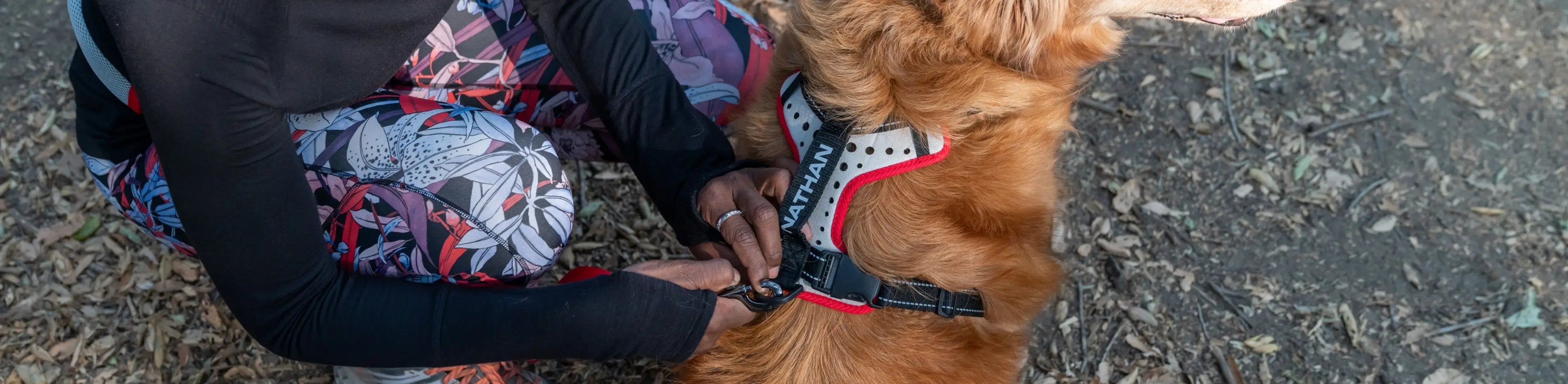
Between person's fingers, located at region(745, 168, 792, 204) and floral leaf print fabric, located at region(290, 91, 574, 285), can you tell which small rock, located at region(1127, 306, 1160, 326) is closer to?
person's fingers, located at region(745, 168, 792, 204)

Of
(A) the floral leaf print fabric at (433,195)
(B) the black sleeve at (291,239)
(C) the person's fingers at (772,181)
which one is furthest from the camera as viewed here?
(A) the floral leaf print fabric at (433,195)

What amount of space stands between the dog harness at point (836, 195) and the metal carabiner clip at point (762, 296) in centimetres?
1

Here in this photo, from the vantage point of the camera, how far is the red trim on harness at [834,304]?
6.12 feet

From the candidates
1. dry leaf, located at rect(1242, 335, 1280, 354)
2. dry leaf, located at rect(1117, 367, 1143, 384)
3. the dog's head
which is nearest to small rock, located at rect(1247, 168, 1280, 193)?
dry leaf, located at rect(1242, 335, 1280, 354)

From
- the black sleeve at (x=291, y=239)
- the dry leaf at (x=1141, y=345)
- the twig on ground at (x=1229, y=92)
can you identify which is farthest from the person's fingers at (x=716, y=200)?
the twig on ground at (x=1229, y=92)

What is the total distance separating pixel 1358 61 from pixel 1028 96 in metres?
2.59

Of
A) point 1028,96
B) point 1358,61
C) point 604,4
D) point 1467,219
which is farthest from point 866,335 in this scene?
point 1358,61

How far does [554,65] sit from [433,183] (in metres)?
0.70

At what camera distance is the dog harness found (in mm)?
1774

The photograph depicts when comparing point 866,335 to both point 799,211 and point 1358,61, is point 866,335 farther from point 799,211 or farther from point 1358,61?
point 1358,61

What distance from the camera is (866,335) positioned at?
1.91 metres

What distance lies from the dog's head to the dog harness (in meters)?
0.23

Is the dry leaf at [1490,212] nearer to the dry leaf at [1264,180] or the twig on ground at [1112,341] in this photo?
the dry leaf at [1264,180]

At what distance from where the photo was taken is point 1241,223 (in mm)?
3186
